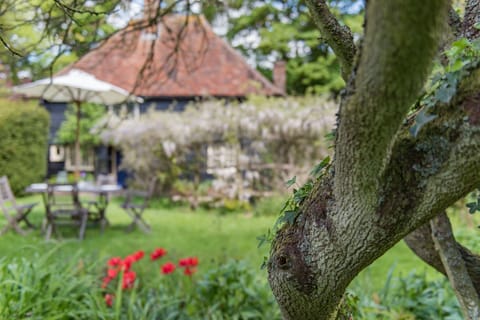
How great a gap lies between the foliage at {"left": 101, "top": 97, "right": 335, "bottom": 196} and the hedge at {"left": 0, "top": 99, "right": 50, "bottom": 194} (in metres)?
4.20

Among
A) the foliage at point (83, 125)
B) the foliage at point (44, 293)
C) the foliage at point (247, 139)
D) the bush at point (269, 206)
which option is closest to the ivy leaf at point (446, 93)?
the foliage at point (44, 293)

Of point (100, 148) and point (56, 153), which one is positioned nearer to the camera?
point (100, 148)

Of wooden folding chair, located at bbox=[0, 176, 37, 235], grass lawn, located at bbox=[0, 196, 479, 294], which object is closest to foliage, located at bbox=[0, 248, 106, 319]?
grass lawn, located at bbox=[0, 196, 479, 294]

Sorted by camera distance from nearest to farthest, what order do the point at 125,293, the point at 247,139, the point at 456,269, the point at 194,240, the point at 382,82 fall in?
the point at 382,82, the point at 456,269, the point at 125,293, the point at 194,240, the point at 247,139

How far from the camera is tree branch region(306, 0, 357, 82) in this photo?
1.57 m

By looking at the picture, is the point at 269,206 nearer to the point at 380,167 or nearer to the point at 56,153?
the point at 380,167

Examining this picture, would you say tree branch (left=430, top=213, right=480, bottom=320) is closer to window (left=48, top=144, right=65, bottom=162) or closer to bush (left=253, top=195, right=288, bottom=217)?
bush (left=253, top=195, right=288, bottom=217)

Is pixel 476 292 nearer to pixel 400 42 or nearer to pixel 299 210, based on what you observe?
pixel 299 210

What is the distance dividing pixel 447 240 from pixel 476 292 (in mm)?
251

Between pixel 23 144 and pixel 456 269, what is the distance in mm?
15720

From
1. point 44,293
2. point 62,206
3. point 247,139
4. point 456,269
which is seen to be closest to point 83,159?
point 247,139

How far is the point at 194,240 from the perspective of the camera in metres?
8.41

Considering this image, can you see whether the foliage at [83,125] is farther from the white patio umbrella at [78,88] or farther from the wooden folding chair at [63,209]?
the wooden folding chair at [63,209]

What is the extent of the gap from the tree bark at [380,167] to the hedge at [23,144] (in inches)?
566
